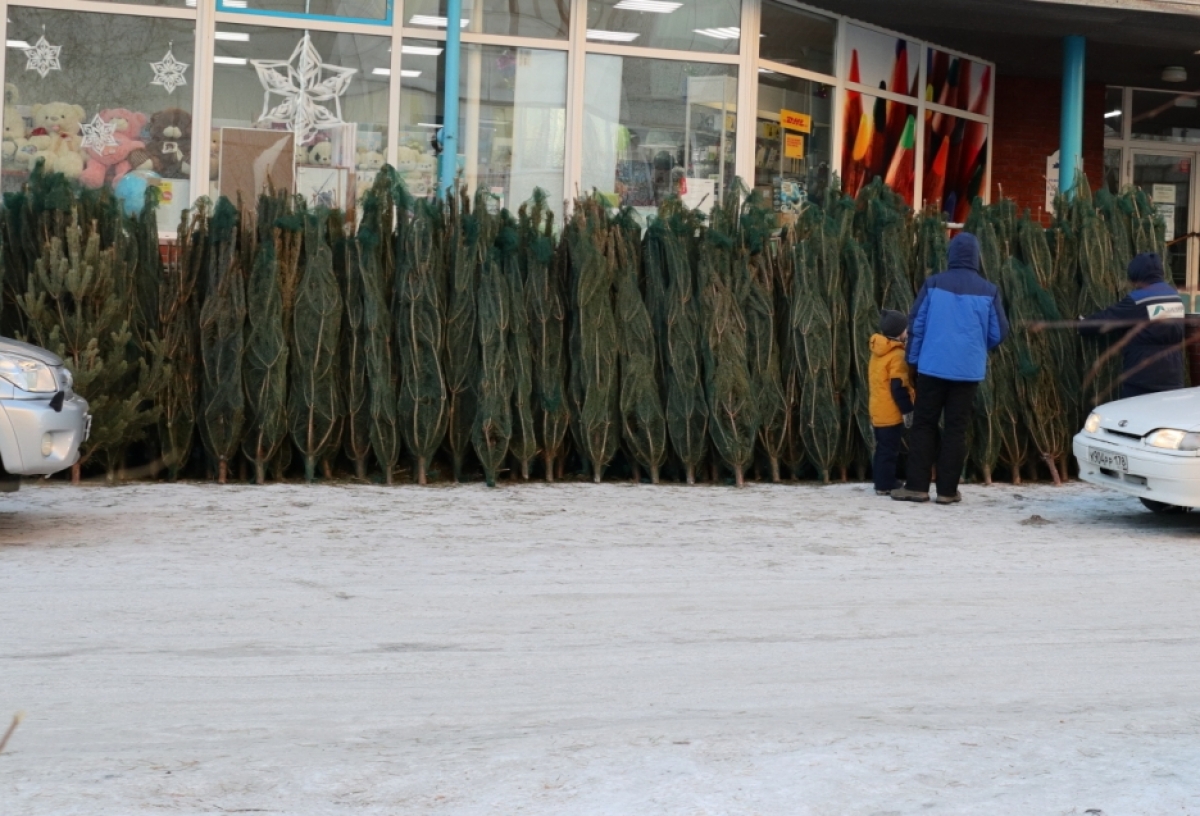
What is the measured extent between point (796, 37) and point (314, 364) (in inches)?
290

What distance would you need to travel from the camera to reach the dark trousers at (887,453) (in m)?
11.8

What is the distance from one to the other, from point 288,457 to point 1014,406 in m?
5.52

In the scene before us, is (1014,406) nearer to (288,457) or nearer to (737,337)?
(737,337)

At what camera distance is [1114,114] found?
22250mm

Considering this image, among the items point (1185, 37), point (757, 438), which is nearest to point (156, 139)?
point (757, 438)

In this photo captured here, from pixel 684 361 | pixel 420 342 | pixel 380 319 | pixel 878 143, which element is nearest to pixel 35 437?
pixel 380 319

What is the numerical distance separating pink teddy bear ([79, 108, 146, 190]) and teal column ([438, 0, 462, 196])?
272cm

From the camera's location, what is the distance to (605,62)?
623 inches

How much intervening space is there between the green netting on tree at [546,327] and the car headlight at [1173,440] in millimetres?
4233

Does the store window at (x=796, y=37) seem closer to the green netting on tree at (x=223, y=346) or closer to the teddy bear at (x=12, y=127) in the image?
the green netting on tree at (x=223, y=346)

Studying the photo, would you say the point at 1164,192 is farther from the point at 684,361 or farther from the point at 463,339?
the point at 463,339

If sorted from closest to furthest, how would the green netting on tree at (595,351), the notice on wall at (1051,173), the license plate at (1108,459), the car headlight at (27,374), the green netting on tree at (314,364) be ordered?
the car headlight at (27,374), the license plate at (1108,459), the green netting on tree at (314,364), the green netting on tree at (595,351), the notice on wall at (1051,173)

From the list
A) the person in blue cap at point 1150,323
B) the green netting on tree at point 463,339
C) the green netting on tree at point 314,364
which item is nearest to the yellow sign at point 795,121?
the person in blue cap at point 1150,323

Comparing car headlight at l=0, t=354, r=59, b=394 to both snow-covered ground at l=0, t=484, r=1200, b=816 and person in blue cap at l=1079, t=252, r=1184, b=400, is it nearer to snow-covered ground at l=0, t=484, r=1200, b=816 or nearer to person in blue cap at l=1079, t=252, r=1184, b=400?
snow-covered ground at l=0, t=484, r=1200, b=816
